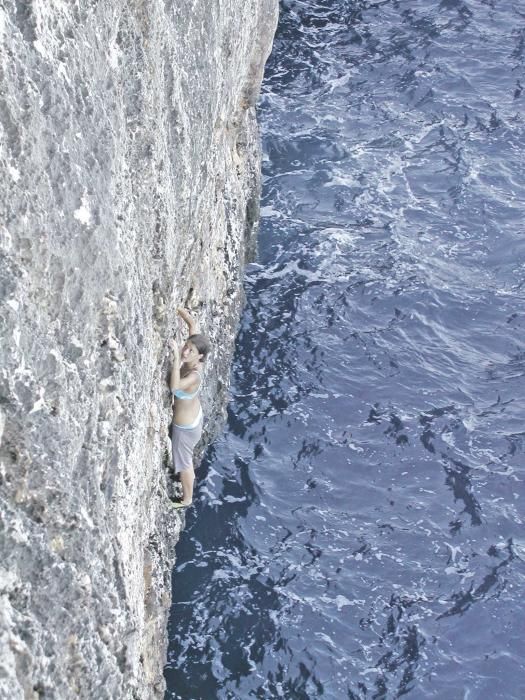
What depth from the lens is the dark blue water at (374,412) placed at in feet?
49.2

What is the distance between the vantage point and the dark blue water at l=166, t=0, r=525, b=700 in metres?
15.0

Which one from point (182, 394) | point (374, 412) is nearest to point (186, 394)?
point (182, 394)

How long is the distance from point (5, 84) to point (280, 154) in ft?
60.1

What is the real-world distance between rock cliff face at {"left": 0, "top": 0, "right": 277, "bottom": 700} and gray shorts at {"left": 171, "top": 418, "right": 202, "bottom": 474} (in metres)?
0.55

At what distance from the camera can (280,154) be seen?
25.4 m

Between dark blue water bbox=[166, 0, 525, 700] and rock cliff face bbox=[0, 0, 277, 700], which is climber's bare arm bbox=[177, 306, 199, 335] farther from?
dark blue water bbox=[166, 0, 525, 700]

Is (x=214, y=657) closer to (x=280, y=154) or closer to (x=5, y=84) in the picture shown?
(x=5, y=84)

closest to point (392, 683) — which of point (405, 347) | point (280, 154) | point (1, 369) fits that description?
point (405, 347)

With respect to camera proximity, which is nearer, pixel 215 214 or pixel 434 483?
pixel 215 214

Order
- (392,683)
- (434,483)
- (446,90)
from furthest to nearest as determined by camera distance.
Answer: (446,90)
(434,483)
(392,683)

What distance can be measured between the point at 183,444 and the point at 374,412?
5.84m

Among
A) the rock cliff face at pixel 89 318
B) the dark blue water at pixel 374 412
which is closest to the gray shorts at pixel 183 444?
the rock cliff face at pixel 89 318

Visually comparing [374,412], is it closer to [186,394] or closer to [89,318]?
[186,394]

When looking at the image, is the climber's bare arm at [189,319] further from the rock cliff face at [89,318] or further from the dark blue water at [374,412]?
the dark blue water at [374,412]
